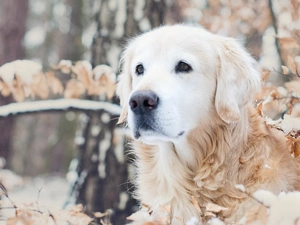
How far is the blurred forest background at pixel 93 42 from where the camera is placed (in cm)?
461

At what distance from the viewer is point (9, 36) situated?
301 inches

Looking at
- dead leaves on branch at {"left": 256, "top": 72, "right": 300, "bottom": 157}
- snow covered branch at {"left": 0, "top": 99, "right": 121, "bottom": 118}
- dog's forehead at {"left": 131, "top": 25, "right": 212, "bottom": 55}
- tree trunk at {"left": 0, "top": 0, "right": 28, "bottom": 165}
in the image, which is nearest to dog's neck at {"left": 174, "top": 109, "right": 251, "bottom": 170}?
dead leaves on branch at {"left": 256, "top": 72, "right": 300, "bottom": 157}

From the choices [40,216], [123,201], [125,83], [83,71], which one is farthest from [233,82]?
[123,201]

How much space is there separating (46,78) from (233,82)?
2.20 m

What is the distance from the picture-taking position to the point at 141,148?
2936 mm

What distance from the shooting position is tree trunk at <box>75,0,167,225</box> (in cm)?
459

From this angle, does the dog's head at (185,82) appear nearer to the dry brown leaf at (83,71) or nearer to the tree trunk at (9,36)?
the dry brown leaf at (83,71)

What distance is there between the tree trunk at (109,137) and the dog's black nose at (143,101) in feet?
7.01

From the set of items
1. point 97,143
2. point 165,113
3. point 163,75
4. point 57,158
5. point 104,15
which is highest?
point 104,15

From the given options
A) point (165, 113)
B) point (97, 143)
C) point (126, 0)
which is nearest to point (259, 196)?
point (165, 113)

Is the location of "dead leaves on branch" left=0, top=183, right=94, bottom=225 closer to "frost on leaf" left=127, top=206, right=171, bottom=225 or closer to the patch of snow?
"frost on leaf" left=127, top=206, right=171, bottom=225

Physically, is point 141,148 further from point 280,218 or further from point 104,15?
point 104,15

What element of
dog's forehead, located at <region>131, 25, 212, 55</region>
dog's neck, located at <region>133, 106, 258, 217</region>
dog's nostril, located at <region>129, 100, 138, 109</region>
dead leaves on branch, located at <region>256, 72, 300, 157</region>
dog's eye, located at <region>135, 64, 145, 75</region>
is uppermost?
dog's forehead, located at <region>131, 25, 212, 55</region>

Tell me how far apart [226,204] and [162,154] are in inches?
18.8
